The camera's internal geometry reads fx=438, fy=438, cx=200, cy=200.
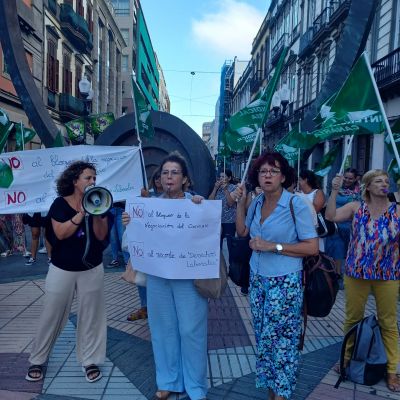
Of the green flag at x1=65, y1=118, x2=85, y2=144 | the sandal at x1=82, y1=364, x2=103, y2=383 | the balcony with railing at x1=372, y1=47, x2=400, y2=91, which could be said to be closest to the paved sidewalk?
the sandal at x1=82, y1=364, x2=103, y2=383

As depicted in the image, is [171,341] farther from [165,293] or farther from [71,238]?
[71,238]

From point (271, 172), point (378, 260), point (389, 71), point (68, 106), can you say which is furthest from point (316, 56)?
point (271, 172)

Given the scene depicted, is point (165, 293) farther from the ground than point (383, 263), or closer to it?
closer to it

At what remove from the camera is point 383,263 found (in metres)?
3.29

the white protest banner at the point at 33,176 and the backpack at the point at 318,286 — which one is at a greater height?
the white protest banner at the point at 33,176

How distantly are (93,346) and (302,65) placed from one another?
24978 mm

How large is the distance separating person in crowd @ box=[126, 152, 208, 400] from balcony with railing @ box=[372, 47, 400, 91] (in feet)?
38.9

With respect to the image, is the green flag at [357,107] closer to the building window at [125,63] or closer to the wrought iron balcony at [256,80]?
the wrought iron balcony at [256,80]

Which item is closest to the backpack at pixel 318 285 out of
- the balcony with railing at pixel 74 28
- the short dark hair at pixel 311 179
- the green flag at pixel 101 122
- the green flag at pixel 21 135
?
the short dark hair at pixel 311 179

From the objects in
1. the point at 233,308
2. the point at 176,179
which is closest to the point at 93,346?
the point at 176,179

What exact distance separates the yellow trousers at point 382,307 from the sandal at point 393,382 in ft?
0.13

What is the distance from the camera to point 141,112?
5758mm

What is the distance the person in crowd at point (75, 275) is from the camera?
3.27 metres

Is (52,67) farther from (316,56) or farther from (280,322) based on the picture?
(280,322)
